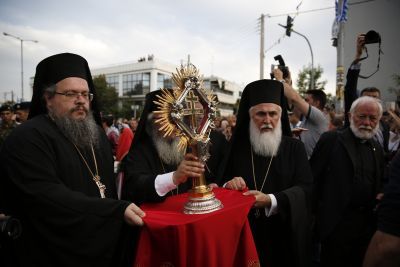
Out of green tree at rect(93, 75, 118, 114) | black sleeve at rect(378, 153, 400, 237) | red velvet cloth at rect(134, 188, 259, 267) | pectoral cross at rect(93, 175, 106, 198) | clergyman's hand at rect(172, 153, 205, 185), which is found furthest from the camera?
green tree at rect(93, 75, 118, 114)

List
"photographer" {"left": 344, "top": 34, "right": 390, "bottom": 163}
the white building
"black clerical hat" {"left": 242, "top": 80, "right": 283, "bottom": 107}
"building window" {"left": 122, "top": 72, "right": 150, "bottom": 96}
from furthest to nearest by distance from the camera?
"building window" {"left": 122, "top": 72, "right": 150, "bottom": 96}
the white building
"photographer" {"left": 344, "top": 34, "right": 390, "bottom": 163}
"black clerical hat" {"left": 242, "top": 80, "right": 283, "bottom": 107}

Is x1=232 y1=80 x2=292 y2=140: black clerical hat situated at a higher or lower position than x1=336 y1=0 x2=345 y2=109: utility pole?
lower

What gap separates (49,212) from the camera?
1.91 metres

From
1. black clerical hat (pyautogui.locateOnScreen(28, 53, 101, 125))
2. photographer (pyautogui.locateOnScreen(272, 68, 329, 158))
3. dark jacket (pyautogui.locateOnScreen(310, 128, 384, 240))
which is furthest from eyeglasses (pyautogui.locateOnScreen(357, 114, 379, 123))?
black clerical hat (pyautogui.locateOnScreen(28, 53, 101, 125))

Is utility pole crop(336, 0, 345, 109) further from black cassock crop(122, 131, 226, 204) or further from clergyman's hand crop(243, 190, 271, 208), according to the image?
clergyman's hand crop(243, 190, 271, 208)

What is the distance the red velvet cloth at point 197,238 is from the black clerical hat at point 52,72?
52.1 inches

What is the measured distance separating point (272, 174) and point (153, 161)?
121 cm

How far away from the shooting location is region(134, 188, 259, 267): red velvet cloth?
175 cm

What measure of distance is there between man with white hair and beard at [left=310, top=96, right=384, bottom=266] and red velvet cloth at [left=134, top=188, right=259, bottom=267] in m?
1.55

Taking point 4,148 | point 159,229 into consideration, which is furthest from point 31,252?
point 159,229

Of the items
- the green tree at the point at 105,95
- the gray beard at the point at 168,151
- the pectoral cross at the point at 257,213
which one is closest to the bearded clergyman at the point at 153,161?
the gray beard at the point at 168,151

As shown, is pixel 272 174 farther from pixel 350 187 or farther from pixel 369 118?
pixel 369 118

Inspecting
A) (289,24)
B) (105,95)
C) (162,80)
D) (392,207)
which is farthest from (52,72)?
(162,80)

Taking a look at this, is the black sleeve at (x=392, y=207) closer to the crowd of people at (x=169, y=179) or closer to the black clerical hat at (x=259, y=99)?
the crowd of people at (x=169, y=179)
